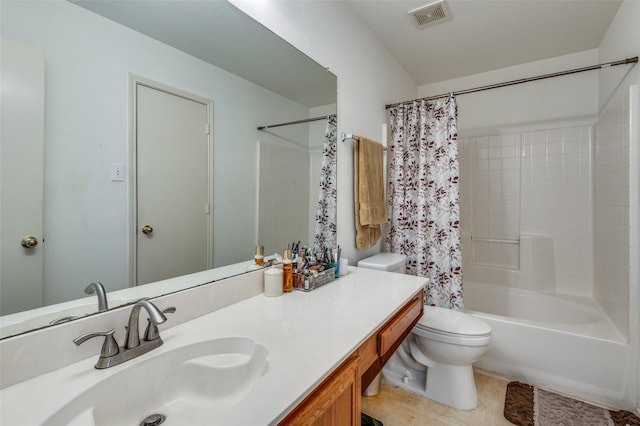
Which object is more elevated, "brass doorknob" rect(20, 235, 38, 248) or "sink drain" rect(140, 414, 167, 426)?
"brass doorknob" rect(20, 235, 38, 248)

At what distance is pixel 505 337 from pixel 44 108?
2.47 m

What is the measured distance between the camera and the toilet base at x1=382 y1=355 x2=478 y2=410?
5.41 ft

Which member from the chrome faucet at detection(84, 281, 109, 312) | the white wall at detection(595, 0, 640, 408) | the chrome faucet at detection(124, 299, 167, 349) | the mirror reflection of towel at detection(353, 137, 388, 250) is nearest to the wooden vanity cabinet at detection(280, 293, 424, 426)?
the chrome faucet at detection(124, 299, 167, 349)

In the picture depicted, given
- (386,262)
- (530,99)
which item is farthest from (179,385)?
(530,99)

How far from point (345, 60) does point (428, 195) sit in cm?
110

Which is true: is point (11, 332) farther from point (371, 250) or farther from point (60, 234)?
point (371, 250)

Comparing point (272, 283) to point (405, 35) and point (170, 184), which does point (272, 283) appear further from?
point (405, 35)

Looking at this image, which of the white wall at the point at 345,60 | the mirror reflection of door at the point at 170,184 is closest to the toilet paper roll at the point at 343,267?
the white wall at the point at 345,60

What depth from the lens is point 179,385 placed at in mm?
755

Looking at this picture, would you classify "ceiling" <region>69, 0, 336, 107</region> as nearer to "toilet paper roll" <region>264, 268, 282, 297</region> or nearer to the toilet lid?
"toilet paper roll" <region>264, 268, 282, 297</region>

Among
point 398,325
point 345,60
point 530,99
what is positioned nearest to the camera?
point 398,325

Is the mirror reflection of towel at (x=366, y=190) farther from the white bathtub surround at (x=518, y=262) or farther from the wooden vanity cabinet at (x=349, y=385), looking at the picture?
the white bathtub surround at (x=518, y=262)

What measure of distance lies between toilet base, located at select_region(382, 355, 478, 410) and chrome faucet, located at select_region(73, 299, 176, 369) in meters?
1.58

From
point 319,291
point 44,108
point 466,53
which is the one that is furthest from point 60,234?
point 466,53
